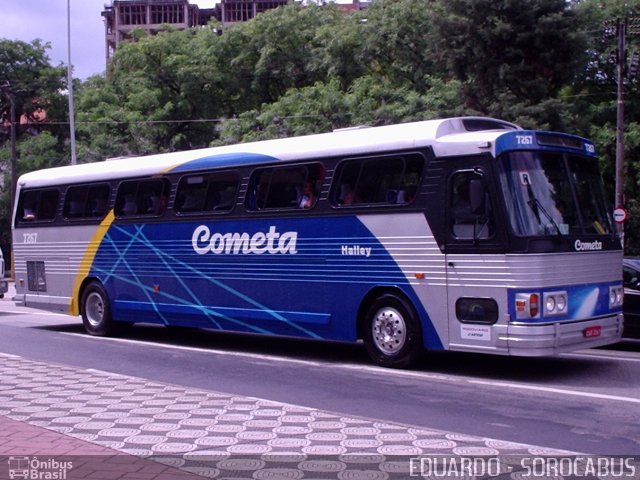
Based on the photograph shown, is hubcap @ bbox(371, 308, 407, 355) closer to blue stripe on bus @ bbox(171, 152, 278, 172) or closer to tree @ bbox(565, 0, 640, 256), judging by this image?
blue stripe on bus @ bbox(171, 152, 278, 172)

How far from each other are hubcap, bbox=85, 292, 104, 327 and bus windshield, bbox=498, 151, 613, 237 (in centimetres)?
932

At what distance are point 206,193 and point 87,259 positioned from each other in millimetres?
3856

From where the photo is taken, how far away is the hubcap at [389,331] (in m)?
11.9

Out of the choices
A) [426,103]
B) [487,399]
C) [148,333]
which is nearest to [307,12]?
[426,103]

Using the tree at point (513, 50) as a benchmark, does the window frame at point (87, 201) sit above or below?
below

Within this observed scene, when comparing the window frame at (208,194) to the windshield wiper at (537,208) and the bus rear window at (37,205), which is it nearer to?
the bus rear window at (37,205)

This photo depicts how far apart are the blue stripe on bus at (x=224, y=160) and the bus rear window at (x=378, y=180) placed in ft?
5.02

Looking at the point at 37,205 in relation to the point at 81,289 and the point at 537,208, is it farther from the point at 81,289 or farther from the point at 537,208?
the point at 537,208

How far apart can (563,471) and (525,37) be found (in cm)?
2260

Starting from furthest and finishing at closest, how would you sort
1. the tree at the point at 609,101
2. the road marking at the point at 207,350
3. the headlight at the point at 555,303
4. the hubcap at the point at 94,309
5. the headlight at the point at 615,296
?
the tree at the point at 609,101, the hubcap at the point at 94,309, the road marking at the point at 207,350, the headlight at the point at 615,296, the headlight at the point at 555,303

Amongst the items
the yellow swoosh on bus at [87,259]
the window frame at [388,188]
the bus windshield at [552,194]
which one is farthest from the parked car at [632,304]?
the yellow swoosh on bus at [87,259]

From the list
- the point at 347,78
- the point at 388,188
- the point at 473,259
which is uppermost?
the point at 347,78

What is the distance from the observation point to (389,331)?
12078 millimetres

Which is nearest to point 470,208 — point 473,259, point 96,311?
point 473,259
